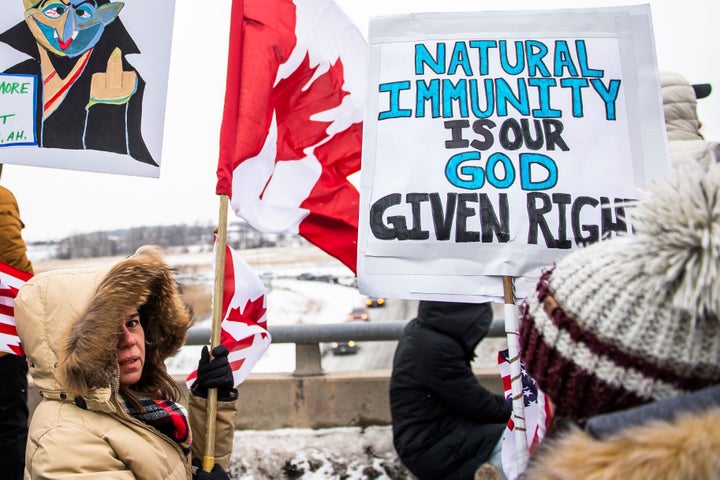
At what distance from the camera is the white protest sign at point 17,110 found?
2732 mm

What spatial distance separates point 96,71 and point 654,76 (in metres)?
2.55

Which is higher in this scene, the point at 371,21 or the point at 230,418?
the point at 371,21

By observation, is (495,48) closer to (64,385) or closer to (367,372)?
(64,385)

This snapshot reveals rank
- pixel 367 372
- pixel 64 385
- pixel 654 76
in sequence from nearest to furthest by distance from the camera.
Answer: pixel 64 385, pixel 654 76, pixel 367 372

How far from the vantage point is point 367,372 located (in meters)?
4.74

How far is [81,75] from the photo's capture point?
284 centimetres

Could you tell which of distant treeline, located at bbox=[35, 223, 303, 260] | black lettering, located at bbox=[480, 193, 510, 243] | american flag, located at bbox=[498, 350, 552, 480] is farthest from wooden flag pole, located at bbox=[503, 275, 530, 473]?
distant treeline, located at bbox=[35, 223, 303, 260]

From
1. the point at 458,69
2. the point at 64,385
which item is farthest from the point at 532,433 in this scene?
the point at 64,385

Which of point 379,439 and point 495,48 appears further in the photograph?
point 379,439

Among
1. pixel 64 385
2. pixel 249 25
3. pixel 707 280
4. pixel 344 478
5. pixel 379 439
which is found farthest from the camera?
pixel 379 439

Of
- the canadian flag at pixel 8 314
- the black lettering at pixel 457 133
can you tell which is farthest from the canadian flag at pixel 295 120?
the canadian flag at pixel 8 314

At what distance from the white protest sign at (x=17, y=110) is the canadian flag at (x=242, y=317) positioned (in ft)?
3.58

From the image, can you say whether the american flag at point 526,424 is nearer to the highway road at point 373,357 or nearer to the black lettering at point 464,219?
the black lettering at point 464,219

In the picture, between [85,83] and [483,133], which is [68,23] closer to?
[85,83]
